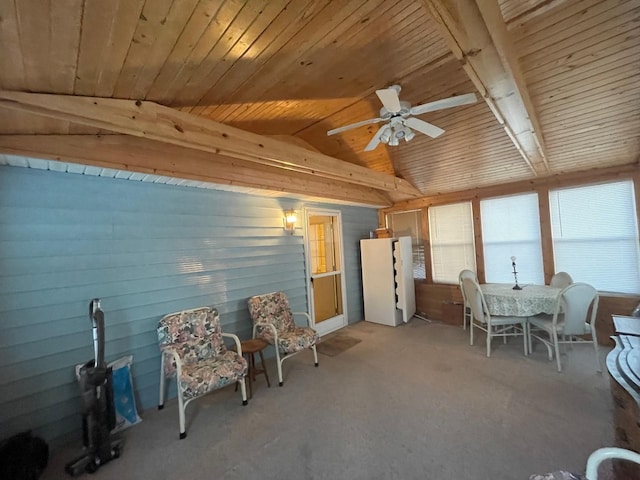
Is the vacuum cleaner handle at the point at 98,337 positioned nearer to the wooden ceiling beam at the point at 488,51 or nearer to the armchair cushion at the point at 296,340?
the armchair cushion at the point at 296,340

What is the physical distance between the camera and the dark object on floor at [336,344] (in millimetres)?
3927

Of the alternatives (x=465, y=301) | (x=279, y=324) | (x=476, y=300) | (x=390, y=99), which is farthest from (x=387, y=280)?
(x=390, y=99)

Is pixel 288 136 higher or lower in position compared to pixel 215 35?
higher

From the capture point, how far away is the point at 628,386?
1355mm

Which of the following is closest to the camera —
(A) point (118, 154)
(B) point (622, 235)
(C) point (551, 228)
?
(A) point (118, 154)

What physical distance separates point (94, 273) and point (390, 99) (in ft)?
9.63

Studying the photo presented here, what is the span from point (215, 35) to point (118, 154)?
62.5 inches

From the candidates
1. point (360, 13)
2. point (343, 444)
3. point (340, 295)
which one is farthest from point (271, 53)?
point (340, 295)

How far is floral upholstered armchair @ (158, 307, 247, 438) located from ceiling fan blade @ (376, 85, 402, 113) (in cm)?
260

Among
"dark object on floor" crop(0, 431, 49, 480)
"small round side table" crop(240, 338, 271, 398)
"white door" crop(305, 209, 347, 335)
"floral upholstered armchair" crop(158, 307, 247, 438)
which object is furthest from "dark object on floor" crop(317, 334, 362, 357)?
"dark object on floor" crop(0, 431, 49, 480)

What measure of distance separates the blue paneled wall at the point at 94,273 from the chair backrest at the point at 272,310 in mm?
210

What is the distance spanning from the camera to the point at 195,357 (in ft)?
8.95

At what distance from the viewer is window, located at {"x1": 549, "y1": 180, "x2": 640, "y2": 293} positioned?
364 centimetres

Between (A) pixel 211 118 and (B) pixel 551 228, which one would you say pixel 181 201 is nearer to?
(A) pixel 211 118
